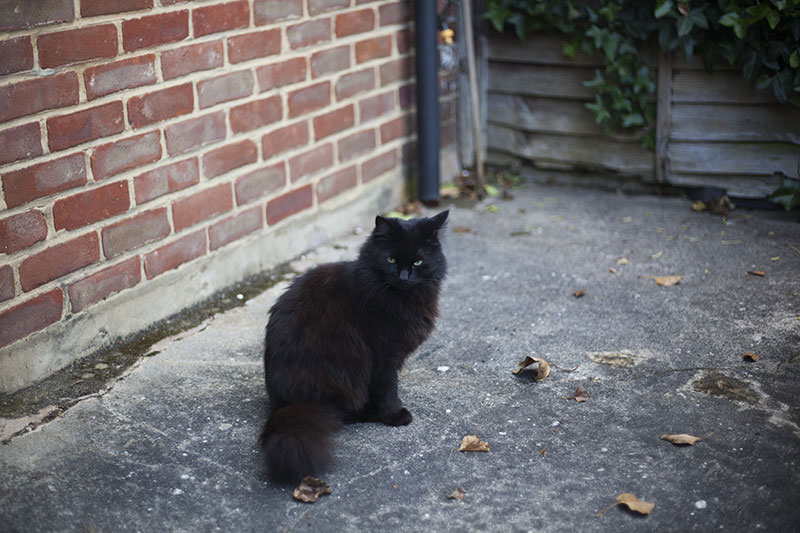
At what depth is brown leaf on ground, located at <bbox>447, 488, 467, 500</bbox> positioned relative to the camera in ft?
8.60

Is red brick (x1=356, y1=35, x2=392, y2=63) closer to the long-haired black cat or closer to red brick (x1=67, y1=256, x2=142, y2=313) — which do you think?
red brick (x1=67, y1=256, x2=142, y2=313)

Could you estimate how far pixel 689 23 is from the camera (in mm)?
4762

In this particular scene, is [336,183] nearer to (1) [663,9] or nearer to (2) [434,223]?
(2) [434,223]

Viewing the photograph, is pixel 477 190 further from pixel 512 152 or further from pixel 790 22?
pixel 790 22

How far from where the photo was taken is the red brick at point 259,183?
4.17m

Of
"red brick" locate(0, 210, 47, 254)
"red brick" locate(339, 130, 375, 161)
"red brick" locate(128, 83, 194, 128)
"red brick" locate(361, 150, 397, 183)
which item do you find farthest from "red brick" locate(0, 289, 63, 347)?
"red brick" locate(361, 150, 397, 183)

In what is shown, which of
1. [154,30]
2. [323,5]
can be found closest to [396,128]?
[323,5]

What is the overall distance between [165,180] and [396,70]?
193cm

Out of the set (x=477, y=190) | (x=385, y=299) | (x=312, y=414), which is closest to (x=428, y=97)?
(x=477, y=190)

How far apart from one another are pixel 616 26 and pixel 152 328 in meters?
3.33

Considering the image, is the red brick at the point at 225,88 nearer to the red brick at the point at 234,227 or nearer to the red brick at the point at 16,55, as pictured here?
the red brick at the point at 234,227

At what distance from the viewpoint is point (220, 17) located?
3.86m

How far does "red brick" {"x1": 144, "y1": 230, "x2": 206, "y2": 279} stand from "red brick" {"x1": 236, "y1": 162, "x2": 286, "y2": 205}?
318 mm

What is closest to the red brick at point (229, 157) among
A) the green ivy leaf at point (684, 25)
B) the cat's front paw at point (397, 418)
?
the cat's front paw at point (397, 418)
